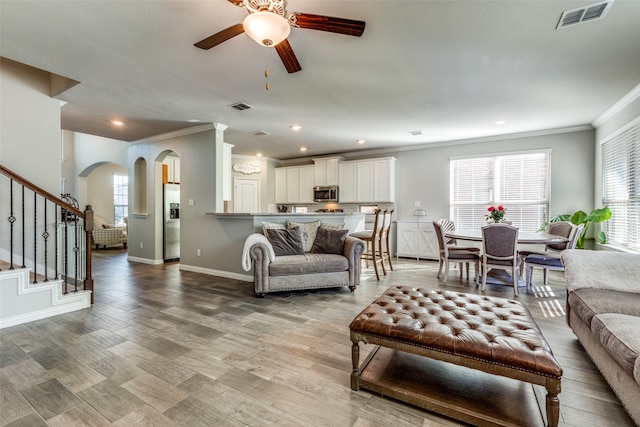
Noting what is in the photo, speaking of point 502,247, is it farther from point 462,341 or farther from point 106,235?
point 106,235

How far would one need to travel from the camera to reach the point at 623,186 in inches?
150

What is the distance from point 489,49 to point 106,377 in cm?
389

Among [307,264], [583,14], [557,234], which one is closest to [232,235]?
[307,264]

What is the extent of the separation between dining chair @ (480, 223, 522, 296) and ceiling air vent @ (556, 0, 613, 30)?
2.31m

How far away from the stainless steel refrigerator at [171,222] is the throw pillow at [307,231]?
306 cm

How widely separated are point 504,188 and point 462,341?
5.16m

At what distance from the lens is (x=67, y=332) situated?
254cm

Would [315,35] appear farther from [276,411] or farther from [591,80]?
[591,80]

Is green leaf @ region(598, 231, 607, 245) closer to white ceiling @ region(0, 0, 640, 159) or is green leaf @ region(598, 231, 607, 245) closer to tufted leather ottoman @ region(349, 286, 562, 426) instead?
white ceiling @ region(0, 0, 640, 159)

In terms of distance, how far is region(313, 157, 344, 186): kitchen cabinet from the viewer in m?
7.02

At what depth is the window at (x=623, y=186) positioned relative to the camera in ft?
11.4

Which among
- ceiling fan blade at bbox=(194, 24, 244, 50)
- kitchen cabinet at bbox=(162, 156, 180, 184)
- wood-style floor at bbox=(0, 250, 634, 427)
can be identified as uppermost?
ceiling fan blade at bbox=(194, 24, 244, 50)

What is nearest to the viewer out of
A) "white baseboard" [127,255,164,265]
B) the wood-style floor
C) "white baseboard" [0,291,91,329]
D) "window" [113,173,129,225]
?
the wood-style floor

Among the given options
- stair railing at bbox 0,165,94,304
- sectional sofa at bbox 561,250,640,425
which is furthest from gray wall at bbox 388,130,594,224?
stair railing at bbox 0,165,94,304
